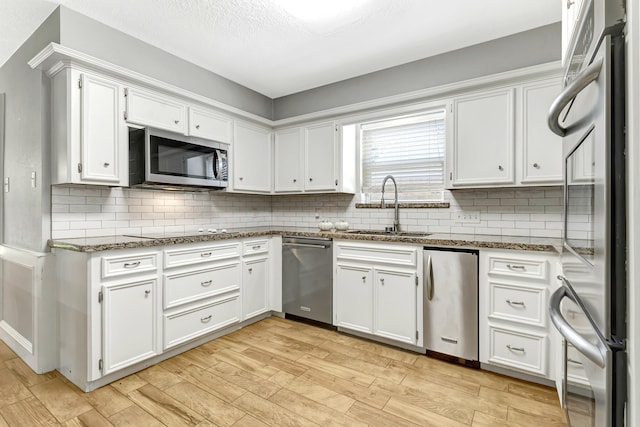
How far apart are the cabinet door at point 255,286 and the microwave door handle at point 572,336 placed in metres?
2.65

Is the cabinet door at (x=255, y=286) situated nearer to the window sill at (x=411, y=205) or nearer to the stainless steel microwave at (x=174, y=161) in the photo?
the stainless steel microwave at (x=174, y=161)

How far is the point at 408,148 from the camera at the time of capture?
3.39m

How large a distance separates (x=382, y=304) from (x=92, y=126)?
2660 millimetres

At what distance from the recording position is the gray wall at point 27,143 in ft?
7.78

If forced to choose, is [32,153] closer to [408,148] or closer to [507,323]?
[408,148]

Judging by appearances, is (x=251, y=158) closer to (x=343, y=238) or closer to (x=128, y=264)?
(x=343, y=238)

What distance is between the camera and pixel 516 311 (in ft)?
7.23

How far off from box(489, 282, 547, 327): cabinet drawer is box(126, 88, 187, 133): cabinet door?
2922 millimetres

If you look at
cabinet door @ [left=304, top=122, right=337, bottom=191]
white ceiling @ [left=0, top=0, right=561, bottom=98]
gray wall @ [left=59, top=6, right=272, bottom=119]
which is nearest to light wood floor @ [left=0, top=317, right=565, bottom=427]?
cabinet door @ [left=304, top=122, right=337, bottom=191]

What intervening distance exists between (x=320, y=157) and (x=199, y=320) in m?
2.06

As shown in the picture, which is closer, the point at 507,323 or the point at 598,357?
the point at 598,357

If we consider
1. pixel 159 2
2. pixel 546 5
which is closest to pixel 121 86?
pixel 159 2

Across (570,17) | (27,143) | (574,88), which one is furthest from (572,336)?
(27,143)

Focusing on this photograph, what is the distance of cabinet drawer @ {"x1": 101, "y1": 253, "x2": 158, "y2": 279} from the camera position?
82.9 inches
